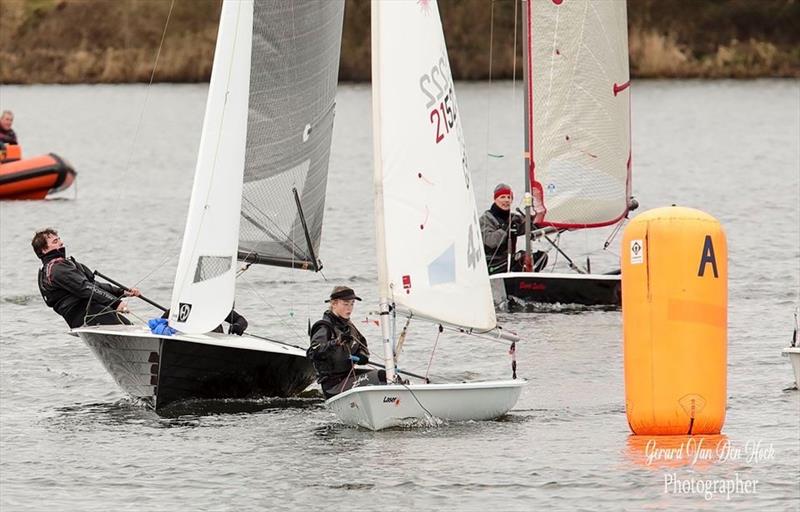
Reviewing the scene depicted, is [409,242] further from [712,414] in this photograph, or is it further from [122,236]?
[122,236]

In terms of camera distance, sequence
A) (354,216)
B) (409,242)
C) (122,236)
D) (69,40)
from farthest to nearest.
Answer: (69,40), (354,216), (122,236), (409,242)

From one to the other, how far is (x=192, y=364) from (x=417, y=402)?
2.50 meters

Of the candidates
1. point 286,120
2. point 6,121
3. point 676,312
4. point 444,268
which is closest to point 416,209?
point 444,268

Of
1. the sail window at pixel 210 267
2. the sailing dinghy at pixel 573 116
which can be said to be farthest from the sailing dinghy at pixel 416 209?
the sailing dinghy at pixel 573 116

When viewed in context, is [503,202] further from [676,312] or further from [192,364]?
[676,312]

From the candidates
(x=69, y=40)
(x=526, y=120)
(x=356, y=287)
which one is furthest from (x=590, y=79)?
(x=69, y=40)

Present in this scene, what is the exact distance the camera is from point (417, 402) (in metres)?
15.5

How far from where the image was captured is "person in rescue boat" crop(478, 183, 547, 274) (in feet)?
77.8

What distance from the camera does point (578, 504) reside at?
13.6 m

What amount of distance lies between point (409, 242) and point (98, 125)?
5891cm

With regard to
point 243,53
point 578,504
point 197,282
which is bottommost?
point 578,504

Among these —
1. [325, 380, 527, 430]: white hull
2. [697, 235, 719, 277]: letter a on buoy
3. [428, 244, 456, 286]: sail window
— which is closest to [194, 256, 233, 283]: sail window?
[325, 380, 527, 430]: white hull

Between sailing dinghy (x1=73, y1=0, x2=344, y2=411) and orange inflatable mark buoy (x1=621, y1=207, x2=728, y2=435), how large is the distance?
13.9 ft

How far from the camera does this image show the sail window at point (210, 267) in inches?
664
